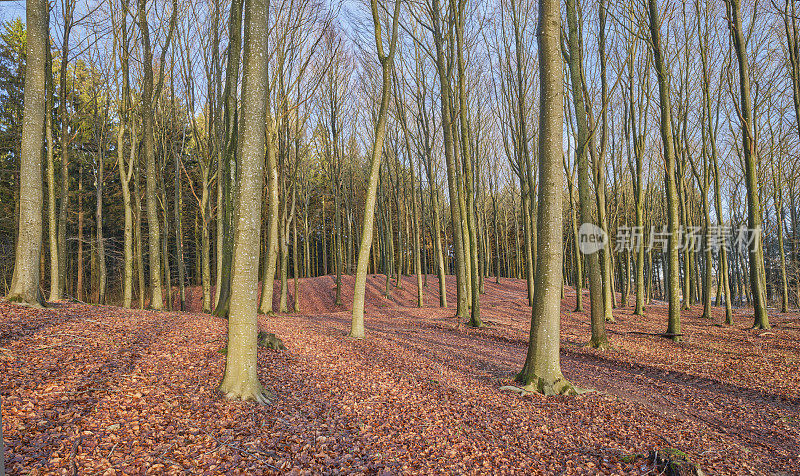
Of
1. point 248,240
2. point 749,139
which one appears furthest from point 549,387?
point 749,139

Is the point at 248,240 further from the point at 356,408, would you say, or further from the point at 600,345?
the point at 600,345

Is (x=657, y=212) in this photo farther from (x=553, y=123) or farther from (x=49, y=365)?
(x=49, y=365)

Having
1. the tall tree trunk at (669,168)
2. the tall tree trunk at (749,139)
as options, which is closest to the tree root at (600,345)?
the tall tree trunk at (669,168)

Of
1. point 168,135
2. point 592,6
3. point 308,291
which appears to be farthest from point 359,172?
point 592,6

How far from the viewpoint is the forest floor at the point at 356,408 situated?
339cm

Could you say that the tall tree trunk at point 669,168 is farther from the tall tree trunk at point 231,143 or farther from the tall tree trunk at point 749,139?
the tall tree trunk at point 231,143

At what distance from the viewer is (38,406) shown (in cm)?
363

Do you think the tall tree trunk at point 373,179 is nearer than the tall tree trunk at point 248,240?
No

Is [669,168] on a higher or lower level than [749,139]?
lower

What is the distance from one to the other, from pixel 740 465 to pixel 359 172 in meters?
29.6

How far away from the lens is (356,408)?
16.0 feet

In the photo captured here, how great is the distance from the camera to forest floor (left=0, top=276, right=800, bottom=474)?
134 inches

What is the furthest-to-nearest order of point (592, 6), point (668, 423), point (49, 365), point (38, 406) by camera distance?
1. point (592, 6)
2. point (668, 423)
3. point (49, 365)
4. point (38, 406)

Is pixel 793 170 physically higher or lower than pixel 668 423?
higher
